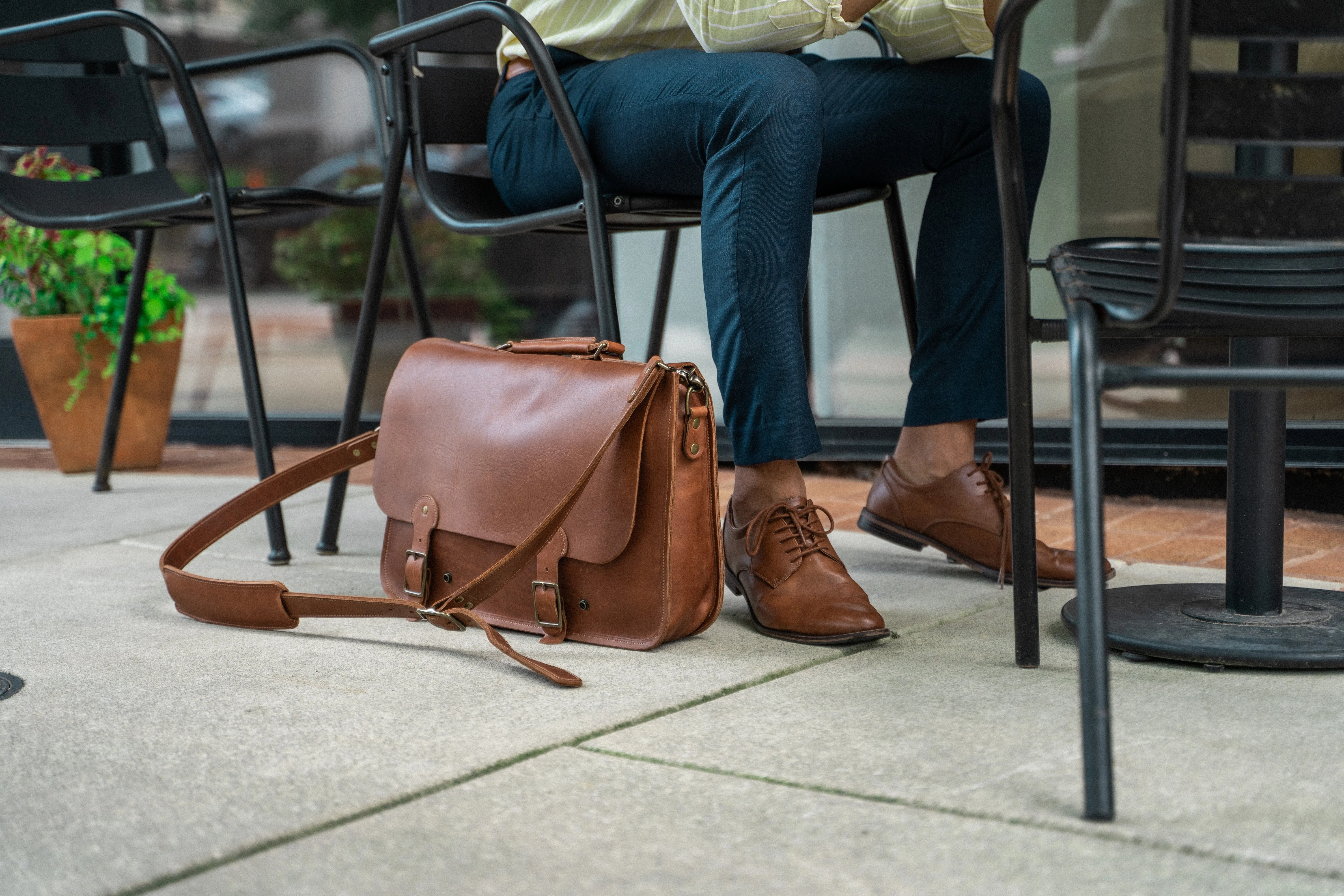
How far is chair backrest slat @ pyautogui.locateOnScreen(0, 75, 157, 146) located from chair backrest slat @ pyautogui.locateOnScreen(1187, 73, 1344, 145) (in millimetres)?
2059

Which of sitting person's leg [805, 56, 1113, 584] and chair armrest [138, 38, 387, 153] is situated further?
chair armrest [138, 38, 387, 153]

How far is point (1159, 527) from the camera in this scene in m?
2.09

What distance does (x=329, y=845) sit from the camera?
826mm

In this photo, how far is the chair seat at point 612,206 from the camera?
1.56 metres

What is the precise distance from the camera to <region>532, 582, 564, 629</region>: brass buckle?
4.33ft

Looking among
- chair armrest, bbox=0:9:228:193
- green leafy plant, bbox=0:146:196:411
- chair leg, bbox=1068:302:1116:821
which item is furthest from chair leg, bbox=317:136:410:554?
green leafy plant, bbox=0:146:196:411

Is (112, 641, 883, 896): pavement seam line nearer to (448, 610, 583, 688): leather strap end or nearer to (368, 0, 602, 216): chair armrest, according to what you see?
(448, 610, 583, 688): leather strap end

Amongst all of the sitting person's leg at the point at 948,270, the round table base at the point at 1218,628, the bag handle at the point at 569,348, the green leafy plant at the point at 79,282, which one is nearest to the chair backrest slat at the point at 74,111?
the green leafy plant at the point at 79,282

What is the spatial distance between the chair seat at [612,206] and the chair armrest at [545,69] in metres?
0.04

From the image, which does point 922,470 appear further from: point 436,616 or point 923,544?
point 436,616

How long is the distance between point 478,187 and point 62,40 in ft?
3.87

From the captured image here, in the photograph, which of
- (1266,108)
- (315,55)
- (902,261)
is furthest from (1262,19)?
(315,55)

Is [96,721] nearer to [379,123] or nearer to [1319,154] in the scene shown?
[379,123]

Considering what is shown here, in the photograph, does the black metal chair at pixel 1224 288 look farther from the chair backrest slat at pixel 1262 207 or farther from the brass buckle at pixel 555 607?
the brass buckle at pixel 555 607
